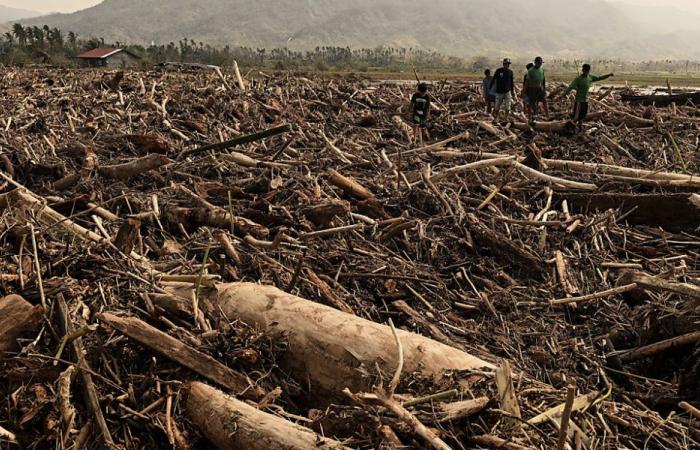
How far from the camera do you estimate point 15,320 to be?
367cm

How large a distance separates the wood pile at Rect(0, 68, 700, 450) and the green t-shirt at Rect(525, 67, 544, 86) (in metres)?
2.85

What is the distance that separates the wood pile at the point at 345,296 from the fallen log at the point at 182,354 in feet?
0.05

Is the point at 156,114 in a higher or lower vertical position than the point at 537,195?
higher

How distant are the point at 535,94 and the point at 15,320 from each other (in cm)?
1098

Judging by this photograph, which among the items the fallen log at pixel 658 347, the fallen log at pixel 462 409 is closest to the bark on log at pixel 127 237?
the fallen log at pixel 462 409

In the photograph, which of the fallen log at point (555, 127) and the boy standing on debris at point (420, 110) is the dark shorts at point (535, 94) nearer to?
the fallen log at point (555, 127)

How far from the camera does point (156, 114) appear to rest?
37.6 feet

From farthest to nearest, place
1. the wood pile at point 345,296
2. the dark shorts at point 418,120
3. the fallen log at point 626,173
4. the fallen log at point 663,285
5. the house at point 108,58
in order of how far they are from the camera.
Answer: the house at point 108,58
the dark shorts at point 418,120
the fallen log at point 626,173
the fallen log at point 663,285
the wood pile at point 345,296

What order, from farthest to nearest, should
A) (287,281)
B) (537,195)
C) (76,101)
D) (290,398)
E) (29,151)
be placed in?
(76,101), (29,151), (537,195), (287,281), (290,398)

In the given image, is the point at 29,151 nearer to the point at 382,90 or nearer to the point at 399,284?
the point at 399,284

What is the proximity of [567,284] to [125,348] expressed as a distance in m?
4.00

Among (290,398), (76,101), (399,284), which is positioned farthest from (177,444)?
(76,101)

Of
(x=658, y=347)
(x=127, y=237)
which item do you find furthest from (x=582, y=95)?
(x=127, y=237)

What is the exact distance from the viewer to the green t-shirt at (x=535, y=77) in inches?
467
